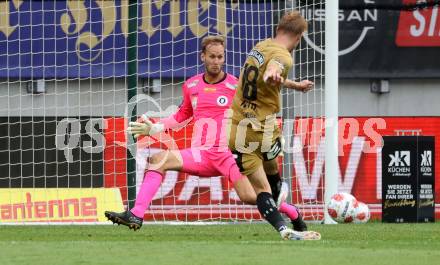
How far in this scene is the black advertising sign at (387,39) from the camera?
19.0m

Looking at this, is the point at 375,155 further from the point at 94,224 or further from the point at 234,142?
the point at 234,142

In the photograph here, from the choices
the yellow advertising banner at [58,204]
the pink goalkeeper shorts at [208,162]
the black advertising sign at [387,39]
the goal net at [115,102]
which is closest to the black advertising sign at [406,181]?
the goal net at [115,102]

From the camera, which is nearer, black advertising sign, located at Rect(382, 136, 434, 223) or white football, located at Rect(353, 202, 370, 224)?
white football, located at Rect(353, 202, 370, 224)

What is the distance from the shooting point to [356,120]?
51.6 feet

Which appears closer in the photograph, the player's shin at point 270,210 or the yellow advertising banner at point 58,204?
the player's shin at point 270,210

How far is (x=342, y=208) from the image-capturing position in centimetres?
1233

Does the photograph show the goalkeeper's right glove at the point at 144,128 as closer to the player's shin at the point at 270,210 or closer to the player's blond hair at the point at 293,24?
the player's shin at the point at 270,210

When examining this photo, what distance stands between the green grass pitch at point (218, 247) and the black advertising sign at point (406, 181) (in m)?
2.46

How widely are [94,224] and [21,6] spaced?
16.6 feet

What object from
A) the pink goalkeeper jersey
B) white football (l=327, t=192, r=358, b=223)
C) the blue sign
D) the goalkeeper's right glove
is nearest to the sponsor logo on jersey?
the pink goalkeeper jersey

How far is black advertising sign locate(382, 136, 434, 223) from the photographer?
13.8 m

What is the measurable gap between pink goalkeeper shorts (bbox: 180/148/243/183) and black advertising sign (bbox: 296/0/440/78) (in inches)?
368

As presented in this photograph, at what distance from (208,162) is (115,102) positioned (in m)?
7.22

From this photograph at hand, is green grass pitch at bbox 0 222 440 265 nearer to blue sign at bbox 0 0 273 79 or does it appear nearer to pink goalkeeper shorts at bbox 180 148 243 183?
pink goalkeeper shorts at bbox 180 148 243 183
